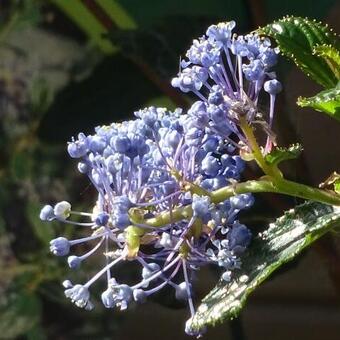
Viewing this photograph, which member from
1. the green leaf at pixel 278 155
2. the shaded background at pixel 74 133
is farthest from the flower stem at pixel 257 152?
the shaded background at pixel 74 133

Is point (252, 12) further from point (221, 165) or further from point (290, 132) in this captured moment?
point (221, 165)

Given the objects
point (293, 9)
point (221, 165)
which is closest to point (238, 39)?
point (221, 165)

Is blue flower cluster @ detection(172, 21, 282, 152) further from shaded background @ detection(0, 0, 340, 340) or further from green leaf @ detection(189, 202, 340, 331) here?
shaded background @ detection(0, 0, 340, 340)

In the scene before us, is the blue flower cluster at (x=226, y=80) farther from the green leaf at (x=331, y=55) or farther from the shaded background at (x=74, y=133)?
the shaded background at (x=74, y=133)

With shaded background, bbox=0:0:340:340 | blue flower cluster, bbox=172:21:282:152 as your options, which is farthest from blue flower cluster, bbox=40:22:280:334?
shaded background, bbox=0:0:340:340

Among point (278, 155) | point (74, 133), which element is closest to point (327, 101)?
point (278, 155)
